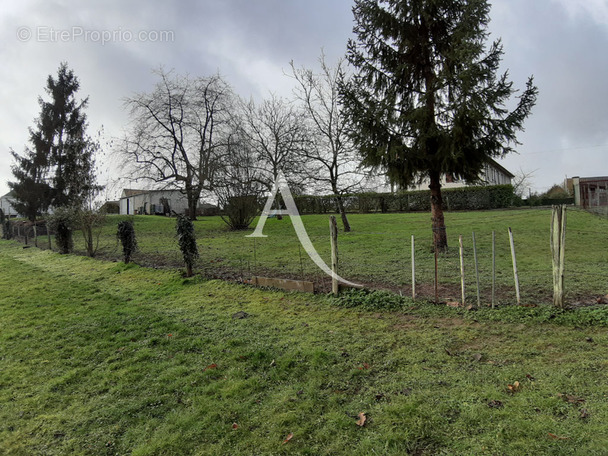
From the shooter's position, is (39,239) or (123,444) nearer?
(123,444)

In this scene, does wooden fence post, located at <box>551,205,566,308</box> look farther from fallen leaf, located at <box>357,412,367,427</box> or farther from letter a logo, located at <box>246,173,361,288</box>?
letter a logo, located at <box>246,173,361,288</box>

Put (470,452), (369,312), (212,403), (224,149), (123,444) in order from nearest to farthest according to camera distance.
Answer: (470,452) < (123,444) < (212,403) < (369,312) < (224,149)

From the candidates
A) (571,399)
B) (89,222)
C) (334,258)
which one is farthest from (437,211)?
(89,222)

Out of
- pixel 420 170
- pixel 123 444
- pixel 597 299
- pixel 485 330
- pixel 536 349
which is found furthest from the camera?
pixel 420 170

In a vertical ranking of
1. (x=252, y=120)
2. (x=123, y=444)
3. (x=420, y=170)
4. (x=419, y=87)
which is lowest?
(x=123, y=444)

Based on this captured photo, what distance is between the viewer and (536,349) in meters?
3.46

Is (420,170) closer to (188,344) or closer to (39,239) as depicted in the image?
(188,344)

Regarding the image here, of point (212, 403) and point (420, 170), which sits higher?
point (420, 170)

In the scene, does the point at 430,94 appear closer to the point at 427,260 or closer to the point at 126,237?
the point at 427,260

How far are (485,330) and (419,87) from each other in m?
8.11

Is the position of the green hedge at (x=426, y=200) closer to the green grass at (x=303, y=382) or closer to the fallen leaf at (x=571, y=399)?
the green grass at (x=303, y=382)

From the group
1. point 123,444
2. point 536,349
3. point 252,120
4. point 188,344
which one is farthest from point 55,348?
point 252,120

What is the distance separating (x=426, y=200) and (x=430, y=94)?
52.8 ft

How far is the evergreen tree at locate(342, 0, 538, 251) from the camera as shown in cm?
847
